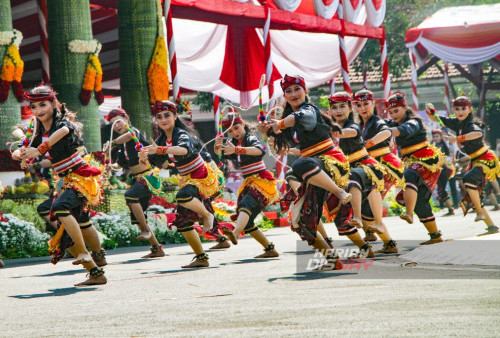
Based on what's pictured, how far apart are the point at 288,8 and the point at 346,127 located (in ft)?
29.3

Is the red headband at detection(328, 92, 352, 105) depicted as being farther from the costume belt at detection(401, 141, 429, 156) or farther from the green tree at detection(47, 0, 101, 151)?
the green tree at detection(47, 0, 101, 151)

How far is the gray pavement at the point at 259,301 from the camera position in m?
4.85

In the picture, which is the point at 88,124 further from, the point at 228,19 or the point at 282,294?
the point at 282,294

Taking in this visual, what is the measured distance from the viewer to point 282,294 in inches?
250

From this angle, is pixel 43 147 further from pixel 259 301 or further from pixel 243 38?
pixel 243 38

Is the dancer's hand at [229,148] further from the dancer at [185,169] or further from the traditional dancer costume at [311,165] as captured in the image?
the traditional dancer costume at [311,165]

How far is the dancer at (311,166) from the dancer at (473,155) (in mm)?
4313

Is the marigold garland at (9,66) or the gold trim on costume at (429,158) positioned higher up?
the marigold garland at (9,66)


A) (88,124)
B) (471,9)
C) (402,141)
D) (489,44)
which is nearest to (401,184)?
(402,141)

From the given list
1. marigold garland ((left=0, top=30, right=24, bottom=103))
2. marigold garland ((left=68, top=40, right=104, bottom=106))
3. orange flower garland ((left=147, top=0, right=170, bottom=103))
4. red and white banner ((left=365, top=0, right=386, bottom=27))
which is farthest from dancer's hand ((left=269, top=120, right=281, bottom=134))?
red and white banner ((left=365, top=0, right=386, bottom=27))

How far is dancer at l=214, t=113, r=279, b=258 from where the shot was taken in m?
10.2

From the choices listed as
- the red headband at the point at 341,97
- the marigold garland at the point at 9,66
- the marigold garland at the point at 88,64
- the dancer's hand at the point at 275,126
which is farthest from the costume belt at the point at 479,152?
the marigold garland at the point at 9,66

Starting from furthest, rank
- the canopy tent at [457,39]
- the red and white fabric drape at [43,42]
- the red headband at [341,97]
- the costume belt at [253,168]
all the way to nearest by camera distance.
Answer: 1. the canopy tent at [457,39]
2. the red and white fabric drape at [43,42]
3. the costume belt at [253,168]
4. the red headband at [341,97]

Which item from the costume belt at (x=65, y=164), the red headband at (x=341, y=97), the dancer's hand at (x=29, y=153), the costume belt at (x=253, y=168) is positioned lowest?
the costume belt at (x=253, y=168)
